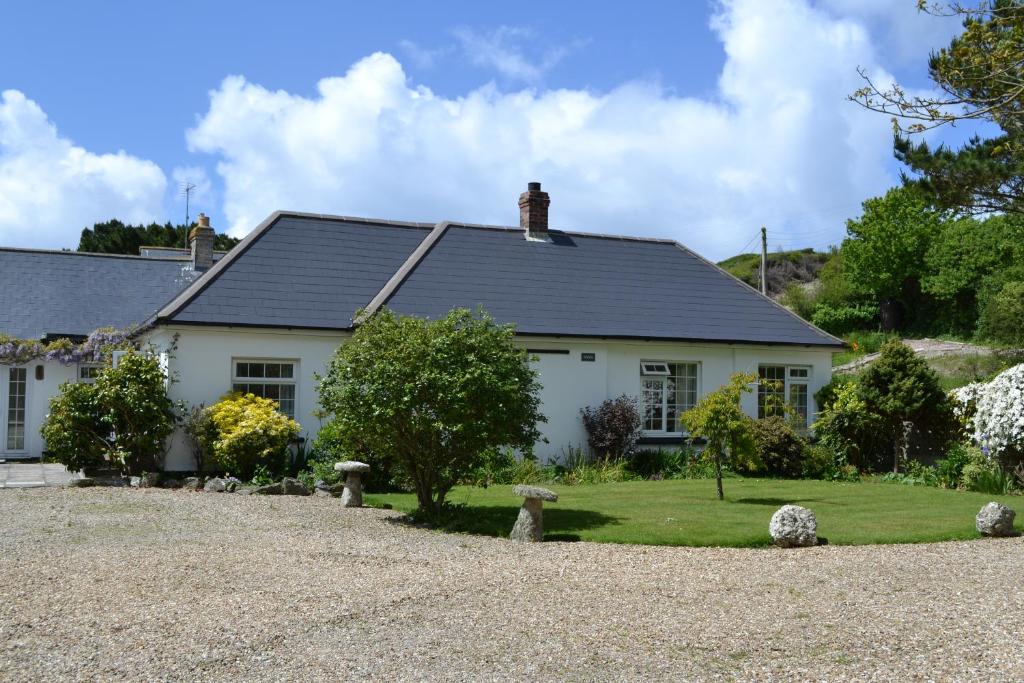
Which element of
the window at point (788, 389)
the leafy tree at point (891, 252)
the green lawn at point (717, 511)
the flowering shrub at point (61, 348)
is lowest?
the green lawn at point (717, 511)

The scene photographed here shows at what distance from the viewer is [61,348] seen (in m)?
21.6

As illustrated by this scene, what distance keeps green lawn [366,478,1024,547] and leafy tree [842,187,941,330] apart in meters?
28.4

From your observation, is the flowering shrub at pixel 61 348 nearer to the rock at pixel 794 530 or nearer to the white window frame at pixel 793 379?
the white window frame at pixel 793 379

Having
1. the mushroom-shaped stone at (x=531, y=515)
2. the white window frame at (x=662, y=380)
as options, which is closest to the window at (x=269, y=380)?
the white window frame at (x=662, y=380)

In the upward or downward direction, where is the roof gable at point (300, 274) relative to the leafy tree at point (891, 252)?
downward

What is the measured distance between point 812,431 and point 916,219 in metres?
27.7

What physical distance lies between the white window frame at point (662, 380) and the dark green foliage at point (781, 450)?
1795 millimetres

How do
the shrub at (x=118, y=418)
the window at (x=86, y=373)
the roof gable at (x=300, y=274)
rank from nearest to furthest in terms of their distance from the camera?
the shrub at (x=118, y=418)
the roof gable at (x=300, y=274)
the window at (x=86, y=373)

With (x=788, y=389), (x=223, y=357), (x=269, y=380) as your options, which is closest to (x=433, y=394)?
(x=269, y=380)

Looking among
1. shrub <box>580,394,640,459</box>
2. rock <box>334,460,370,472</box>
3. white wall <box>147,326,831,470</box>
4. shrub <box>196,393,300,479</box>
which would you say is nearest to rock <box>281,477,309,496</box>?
shrub <box>196,393,300,479</box>

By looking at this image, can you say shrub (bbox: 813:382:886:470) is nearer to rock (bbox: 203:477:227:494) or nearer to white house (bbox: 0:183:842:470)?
white house (bbox: 0:183:842:470)

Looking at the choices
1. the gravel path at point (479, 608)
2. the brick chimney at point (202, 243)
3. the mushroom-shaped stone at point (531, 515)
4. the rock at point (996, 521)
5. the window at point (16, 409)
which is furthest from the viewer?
the brick chimney at point (202, 243)

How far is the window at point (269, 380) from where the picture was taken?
1864 centimetres

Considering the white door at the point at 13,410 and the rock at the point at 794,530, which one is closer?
the rock at the point at 794,530
